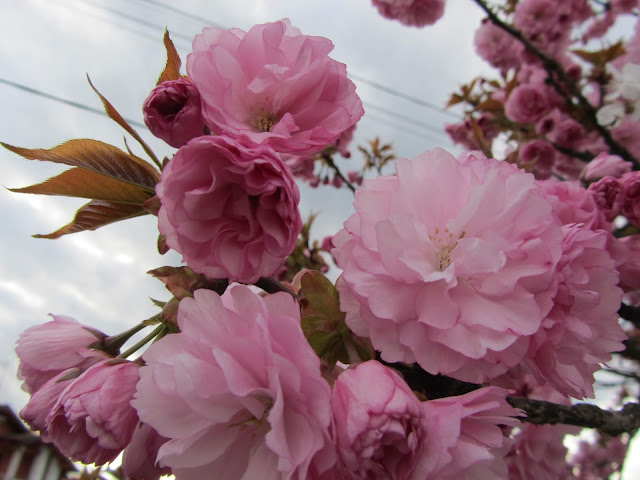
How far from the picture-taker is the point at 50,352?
0.62m

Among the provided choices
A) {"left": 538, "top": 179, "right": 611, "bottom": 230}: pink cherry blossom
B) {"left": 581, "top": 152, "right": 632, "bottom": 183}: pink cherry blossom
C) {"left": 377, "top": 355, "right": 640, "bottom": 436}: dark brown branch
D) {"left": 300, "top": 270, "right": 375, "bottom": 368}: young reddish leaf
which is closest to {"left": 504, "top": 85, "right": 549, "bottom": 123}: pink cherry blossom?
{"left": 581, "top": 152, "right": 632, "bottom": 183}: pink cherry blossom

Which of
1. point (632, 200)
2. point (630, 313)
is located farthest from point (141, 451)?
point (630, 313)

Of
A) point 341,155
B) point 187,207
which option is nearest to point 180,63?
point 187,207

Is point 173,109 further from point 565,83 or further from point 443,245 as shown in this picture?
point 565,83

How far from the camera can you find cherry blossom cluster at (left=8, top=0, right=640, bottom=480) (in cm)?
44

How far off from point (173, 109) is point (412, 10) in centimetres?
274

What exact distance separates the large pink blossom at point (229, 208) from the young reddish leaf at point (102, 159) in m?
0.15

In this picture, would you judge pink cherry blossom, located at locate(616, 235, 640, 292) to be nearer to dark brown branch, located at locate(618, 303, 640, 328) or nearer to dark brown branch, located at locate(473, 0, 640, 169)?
dark brown branch, located at locate(618, 303, 640, 328)

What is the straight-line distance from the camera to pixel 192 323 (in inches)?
18.6

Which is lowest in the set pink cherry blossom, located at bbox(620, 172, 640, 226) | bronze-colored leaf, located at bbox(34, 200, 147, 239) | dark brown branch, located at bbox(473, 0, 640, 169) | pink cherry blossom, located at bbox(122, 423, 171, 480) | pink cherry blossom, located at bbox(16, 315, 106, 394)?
pink cherry blossom, located at bbox(122, 423, 171, 480)

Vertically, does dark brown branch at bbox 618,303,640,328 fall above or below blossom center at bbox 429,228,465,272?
below

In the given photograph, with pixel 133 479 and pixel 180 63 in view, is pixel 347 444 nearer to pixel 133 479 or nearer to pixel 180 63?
pixel 133 479

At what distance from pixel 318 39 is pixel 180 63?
8.2 inches

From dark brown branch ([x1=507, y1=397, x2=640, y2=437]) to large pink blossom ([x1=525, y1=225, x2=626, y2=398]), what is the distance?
0.54 feet
